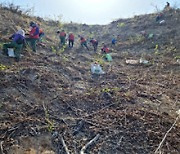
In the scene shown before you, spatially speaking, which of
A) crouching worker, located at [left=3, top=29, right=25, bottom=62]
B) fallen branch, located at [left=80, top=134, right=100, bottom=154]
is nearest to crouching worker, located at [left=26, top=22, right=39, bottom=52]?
crouching worker, located at [left=3, top=29, right=25, bottom=62]

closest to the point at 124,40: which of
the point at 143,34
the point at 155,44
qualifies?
the point at 143,34

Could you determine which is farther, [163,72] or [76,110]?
[163,72]

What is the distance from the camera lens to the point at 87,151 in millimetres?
5320

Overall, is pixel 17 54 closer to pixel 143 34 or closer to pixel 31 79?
pixel 31 79

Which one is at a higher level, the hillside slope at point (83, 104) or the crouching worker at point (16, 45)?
the crouching worker at point (16, 45)

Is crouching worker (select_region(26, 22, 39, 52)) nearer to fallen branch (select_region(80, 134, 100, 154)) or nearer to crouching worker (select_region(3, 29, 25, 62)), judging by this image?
crouching worker (select_region(3, 29, 25, 62))

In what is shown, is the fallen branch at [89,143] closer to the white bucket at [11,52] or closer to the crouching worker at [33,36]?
the white bucket at [11,52]

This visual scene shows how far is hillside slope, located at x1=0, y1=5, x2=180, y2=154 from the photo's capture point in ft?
18.0

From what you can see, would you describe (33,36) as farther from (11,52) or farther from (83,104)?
(83,104)

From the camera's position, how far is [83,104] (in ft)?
23.2

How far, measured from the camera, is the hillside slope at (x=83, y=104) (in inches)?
216

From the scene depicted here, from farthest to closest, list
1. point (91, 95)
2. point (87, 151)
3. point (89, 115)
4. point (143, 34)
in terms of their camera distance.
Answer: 1. point (143, 34)
2. point (91, 95)
3. point (89, 115)
4. point (87, 151)

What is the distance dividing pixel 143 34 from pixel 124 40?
1.13 metres

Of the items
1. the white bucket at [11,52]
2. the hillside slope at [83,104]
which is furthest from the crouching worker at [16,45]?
the hillside slope at [83,104]
